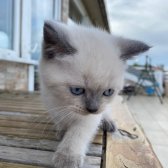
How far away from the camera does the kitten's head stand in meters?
0.90

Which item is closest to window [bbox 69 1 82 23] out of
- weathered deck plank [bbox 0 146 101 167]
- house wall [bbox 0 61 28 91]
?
house wall [bbox 0 61 28 91]

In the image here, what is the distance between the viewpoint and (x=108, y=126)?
1250 millimetres

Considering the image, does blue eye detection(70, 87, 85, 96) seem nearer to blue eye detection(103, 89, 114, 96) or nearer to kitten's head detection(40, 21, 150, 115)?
kitten's head detection(40, 21, 150, 115)

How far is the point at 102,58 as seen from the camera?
37.0 inches

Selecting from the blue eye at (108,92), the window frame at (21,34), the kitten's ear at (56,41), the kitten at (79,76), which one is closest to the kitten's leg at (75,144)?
the kitten at (79,76)

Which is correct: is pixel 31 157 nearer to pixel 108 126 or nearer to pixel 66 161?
pixel 66 161

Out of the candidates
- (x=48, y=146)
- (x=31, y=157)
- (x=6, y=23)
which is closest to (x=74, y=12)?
(x=6, y=23)

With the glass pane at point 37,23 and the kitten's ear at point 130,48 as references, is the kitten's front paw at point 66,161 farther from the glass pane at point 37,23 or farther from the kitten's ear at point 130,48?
the glass pane at point 37,23

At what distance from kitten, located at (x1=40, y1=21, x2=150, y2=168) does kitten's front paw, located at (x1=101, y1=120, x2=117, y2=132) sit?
19cm

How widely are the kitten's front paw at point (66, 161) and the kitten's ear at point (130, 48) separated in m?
0.49

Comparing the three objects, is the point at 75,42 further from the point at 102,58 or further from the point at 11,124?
the point at 11,124

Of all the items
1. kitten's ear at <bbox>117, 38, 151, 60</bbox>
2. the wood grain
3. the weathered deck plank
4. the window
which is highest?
the window

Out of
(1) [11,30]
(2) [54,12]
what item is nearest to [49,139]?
(1) [11,30]

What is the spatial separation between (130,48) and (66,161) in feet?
1.78
